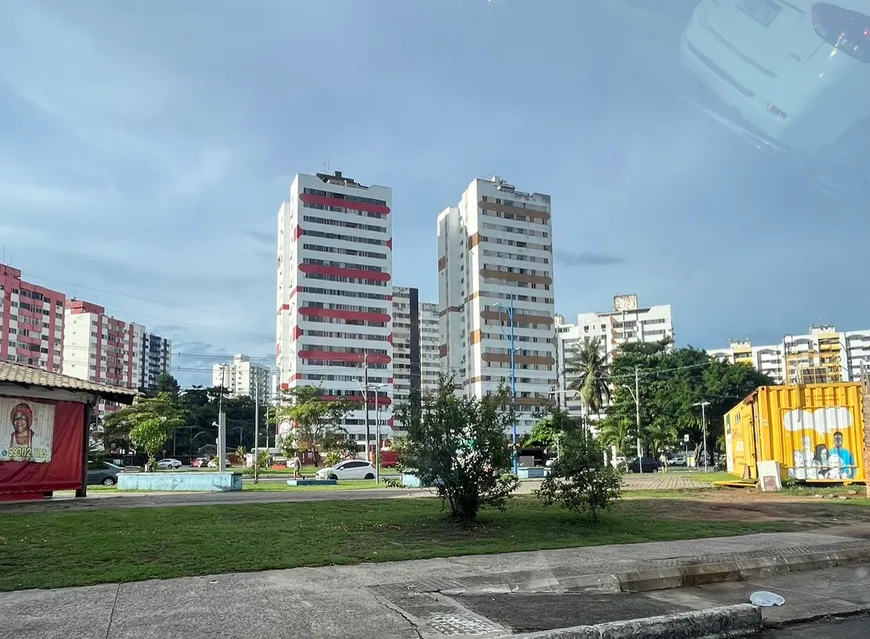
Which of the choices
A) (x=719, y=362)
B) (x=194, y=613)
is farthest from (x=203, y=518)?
(x=719, y=362)

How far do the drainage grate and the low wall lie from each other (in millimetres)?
22366

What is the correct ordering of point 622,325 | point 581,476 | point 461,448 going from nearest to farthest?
point 461,448, point 581,476, point 622,325

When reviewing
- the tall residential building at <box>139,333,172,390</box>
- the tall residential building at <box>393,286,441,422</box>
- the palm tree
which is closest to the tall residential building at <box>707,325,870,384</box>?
the palm tree

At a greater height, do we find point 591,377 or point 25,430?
point 591,377

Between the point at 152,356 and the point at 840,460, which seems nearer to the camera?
the point at 840,460

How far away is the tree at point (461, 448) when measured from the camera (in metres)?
13.2

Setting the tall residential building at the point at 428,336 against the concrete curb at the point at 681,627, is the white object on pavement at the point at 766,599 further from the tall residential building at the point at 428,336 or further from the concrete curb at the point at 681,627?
the tall residential building at the point at 428,336

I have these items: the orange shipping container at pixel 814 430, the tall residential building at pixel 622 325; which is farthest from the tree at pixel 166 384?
the orange shipping container at pixel 814 430

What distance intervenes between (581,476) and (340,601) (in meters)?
7.42

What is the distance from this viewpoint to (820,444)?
23906 millimetres

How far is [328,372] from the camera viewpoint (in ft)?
354

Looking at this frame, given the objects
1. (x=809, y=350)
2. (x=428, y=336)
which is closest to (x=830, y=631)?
(x=809, y=350)

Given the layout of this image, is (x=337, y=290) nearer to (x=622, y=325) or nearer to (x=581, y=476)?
(x=622, y=325)

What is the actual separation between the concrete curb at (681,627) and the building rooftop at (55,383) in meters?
18.1
